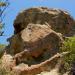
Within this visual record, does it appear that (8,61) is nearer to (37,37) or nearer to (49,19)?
(37,37)

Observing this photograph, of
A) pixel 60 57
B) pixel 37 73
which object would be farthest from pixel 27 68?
pixel 60 57

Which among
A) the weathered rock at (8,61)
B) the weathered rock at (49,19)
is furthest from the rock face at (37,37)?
the weathered rock at (8,61)

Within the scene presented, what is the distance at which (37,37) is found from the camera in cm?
3091

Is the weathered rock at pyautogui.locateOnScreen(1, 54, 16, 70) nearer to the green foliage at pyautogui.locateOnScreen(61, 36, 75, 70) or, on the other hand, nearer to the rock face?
the rock face

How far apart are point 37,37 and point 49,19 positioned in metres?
3.51

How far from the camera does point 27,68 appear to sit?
28094 mm

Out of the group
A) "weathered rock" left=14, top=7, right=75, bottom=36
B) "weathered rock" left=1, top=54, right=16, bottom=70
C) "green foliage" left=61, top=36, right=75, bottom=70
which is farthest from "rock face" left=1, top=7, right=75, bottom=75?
"green foliage" left=61, top=36, right=75, bottom=70

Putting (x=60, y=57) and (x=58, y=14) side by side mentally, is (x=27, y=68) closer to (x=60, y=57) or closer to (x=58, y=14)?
(x=60, y=57)

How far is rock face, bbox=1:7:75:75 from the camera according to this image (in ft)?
95.6

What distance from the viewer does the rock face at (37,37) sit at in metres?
29.1

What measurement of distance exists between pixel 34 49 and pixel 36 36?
1294 mm

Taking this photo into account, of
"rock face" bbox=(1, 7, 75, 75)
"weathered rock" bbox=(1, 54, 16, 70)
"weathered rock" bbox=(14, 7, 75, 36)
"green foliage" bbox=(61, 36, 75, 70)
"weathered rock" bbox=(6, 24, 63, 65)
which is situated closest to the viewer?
"green foliage" bbox=(61, 36, 75, 70)

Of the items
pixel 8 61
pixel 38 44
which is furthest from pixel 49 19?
pixel 8 61

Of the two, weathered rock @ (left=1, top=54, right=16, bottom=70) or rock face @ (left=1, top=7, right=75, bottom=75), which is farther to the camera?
rock face @ (left=1, top=7, right=75, bottom=75)
